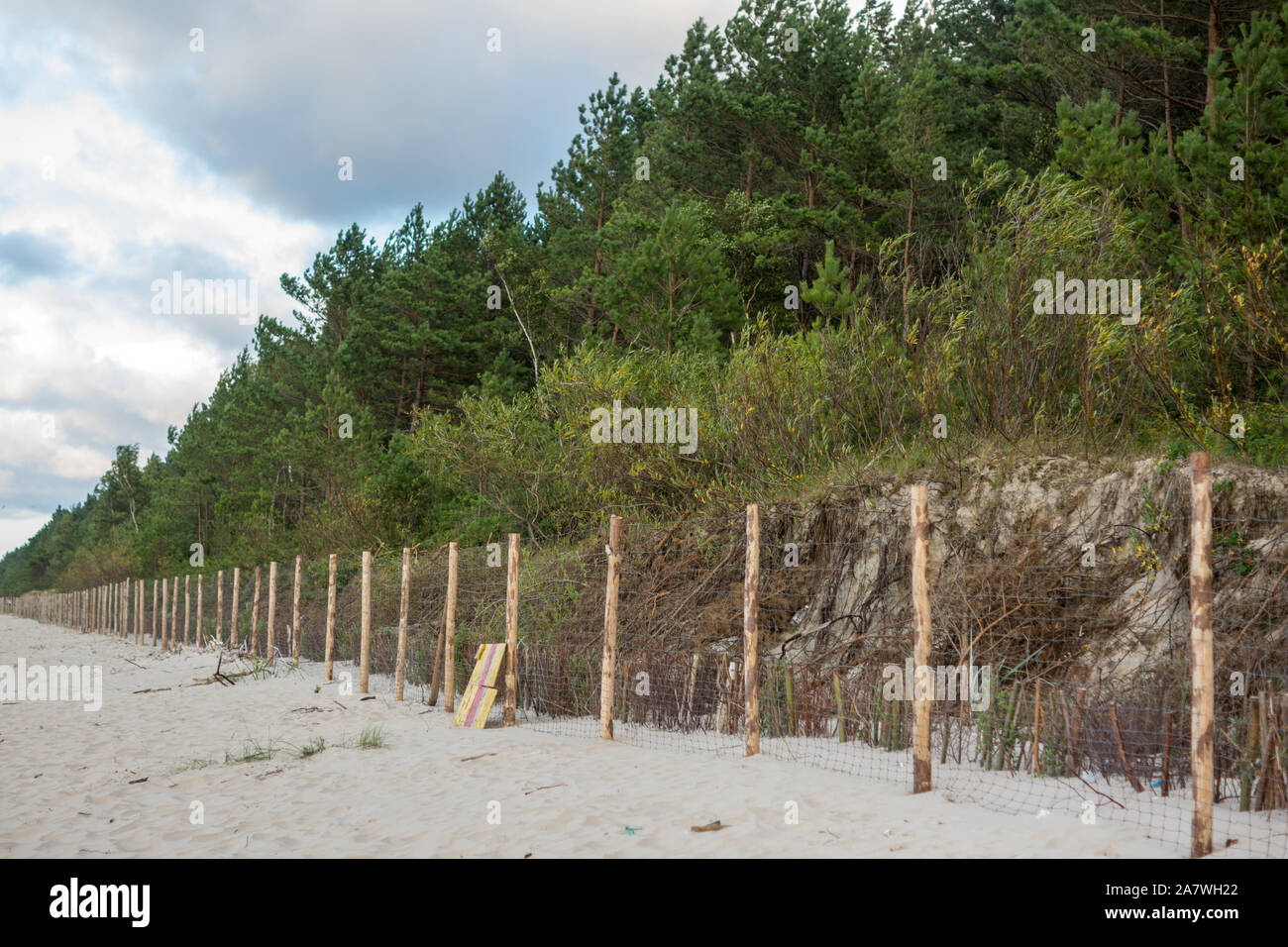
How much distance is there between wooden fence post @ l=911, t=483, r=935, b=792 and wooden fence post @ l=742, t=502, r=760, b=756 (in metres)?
1.48

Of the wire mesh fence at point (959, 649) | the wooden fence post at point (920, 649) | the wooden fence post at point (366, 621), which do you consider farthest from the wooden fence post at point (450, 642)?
the wooden fence post at point (920, 649)

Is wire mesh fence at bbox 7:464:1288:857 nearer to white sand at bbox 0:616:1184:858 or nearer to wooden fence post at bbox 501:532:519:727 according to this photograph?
wooden fence post at bbox 501:532:519:727

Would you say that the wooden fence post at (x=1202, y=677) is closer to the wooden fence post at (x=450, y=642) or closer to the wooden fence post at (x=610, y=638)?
the wooden fence post at (x=610, y=638)

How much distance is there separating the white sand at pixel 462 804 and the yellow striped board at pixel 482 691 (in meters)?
0.26

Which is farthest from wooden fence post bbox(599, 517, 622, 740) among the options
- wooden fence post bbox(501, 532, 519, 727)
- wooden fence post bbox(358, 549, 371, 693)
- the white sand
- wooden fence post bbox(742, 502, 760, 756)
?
wooden fence post bbox(358, 549, 371, 693)

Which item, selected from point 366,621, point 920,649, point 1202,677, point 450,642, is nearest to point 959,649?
point 920,649

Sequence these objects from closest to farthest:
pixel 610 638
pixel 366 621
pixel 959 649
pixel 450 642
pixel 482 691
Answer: pixel 959 649 → pixel 610 638 → pixel 482 691 → pixel 450 642 → pixel 366 621

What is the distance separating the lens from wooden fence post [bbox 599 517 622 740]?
9148 mm

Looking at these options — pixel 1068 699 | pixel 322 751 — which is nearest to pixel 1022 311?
pixel 1068 699

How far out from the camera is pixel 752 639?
7965mm

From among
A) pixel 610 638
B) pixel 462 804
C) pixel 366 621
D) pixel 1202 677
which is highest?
pixel 1202 677

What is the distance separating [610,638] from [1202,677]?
18.2 ft

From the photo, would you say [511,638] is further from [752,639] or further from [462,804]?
[462,804]

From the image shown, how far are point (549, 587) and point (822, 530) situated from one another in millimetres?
4028
